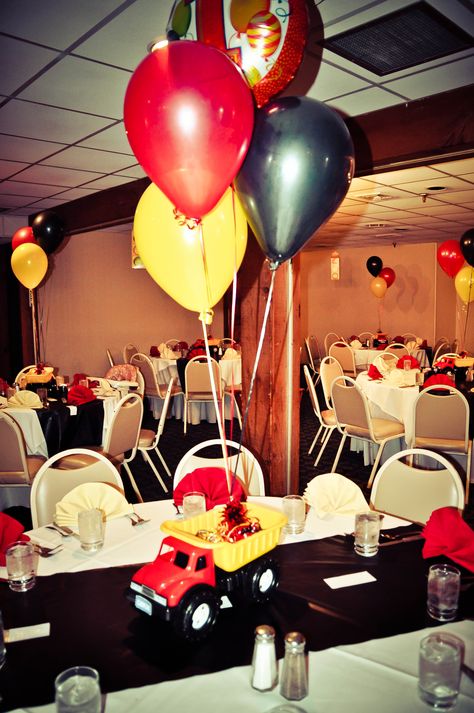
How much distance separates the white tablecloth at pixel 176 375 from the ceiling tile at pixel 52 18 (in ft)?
14.7

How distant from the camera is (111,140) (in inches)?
151

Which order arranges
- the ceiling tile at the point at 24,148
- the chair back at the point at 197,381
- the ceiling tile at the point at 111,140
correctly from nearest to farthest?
the ceiling tile at the point at 111,140
the ceiling tile at the point at 24,148
the chair back at the point at 197,381

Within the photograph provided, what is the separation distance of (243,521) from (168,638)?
351mm

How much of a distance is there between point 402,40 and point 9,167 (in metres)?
3.62

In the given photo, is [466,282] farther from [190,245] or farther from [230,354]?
[190,245]

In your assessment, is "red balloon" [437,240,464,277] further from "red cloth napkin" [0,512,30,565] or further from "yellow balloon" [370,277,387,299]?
"red cloth napkin" [0,512,30,565]

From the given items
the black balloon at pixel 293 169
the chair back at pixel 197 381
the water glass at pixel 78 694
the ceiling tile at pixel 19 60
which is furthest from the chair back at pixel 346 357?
the water glass at pixel 78 694

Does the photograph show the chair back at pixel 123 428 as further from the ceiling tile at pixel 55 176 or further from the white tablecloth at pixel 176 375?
the white tablecloth at pixel 176 375

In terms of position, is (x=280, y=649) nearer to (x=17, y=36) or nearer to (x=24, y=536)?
(x=24, y=536)

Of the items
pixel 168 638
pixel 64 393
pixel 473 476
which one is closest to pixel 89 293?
pixel 64 393

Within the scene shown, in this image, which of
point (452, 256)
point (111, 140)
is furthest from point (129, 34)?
point (452, 256)

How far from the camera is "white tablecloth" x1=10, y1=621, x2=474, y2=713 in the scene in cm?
113

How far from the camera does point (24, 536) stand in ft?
5.98

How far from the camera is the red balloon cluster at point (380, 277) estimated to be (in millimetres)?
10281
